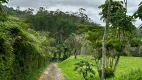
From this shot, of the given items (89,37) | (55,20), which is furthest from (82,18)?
(89,37)

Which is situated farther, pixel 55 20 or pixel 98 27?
pixel 55 20

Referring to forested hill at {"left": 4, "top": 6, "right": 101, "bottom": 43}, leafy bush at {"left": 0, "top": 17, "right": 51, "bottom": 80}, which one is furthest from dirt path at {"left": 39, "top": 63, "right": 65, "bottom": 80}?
forested hill at {"left": 4, "top": 6, "right": 101, "bottom": 43}

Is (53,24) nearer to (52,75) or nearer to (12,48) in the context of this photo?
(52,75)

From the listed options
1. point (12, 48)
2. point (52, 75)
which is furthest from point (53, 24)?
point (12, 48)

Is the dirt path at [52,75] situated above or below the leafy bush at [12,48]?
below

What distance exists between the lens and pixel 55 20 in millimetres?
105750

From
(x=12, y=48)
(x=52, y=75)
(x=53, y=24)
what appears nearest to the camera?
(x=12, y=48)

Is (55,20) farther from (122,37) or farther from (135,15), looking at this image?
(135,15)

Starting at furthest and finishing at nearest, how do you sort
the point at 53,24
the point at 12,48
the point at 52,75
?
the point at 53,24
the point at 52,75
the point at 12,48

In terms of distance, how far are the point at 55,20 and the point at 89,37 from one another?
75.0 m

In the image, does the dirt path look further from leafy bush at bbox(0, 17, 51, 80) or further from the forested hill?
the forested hill

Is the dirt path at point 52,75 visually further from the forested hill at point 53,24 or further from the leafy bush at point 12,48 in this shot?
the forested hill at point 53,24

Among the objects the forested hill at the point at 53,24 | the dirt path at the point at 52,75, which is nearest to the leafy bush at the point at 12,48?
the dirt path at the point at 52,75

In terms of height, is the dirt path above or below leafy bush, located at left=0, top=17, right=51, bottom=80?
below
